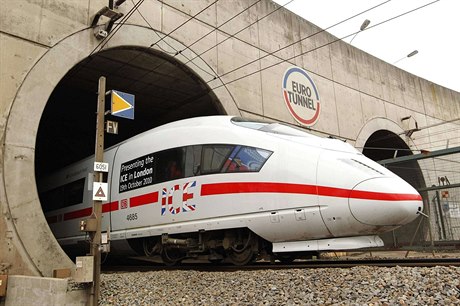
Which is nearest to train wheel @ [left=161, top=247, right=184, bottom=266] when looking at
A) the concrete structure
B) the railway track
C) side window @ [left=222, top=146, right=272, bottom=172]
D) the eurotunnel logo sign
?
the railway track

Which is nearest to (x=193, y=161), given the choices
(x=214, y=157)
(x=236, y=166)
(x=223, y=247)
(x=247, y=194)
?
(x=214, y=157)

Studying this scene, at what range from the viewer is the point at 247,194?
666 centimetres

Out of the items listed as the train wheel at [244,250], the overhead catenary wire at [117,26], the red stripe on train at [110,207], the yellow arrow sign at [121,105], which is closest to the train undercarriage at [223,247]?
the train wheel at [244,250]

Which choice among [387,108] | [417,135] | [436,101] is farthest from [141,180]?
[436,101]

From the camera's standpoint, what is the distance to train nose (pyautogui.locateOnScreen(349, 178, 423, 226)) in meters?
5.48

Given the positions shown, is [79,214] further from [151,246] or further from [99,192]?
[99,192]

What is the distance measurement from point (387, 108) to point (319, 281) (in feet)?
55.8

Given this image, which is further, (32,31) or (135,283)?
(32,31)

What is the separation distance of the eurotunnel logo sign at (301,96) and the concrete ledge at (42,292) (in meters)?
10.5

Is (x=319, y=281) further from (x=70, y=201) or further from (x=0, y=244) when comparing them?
(x=70, y=201)

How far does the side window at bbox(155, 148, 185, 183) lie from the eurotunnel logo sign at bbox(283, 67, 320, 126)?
7.37 meters

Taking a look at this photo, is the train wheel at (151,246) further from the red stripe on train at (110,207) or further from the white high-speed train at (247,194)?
the red stripe on train at (110,207)

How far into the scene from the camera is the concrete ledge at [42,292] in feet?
19.2

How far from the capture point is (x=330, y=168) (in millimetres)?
6062
